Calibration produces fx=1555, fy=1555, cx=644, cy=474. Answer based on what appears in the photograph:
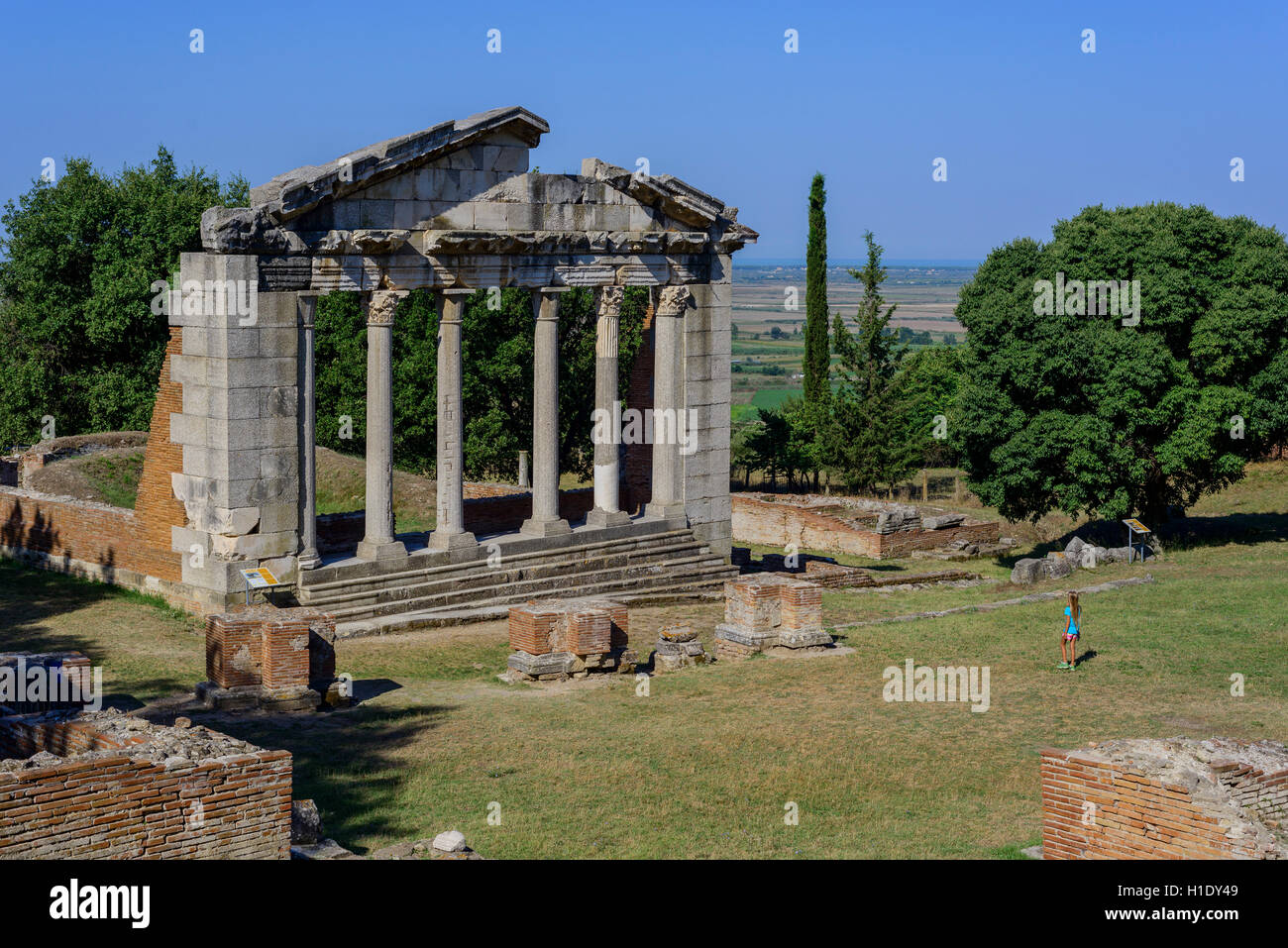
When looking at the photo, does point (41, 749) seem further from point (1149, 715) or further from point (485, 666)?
point (1149, 715)

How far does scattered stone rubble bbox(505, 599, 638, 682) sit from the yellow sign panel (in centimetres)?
488

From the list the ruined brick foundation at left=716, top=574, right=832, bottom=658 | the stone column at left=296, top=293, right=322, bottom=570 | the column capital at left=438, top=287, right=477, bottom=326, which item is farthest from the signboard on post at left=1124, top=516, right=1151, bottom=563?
the stone column at left=296, top=293, right=322, bottom=570

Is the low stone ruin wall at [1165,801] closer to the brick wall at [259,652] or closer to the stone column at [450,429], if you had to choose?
the brick wall at [259,652]

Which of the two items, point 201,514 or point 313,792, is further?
point 201,514

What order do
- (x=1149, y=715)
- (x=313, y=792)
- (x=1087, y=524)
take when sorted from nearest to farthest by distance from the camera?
(x=313, y=792)
(x=1149, y=715)
(x=1087, y=524)

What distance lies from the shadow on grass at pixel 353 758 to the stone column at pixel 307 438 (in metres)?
6.82

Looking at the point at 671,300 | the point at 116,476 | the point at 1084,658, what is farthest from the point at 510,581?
the point at 116,476

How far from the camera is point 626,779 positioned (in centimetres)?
1920

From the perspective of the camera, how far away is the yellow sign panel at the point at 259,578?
27.4 meters

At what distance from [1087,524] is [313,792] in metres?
32.4

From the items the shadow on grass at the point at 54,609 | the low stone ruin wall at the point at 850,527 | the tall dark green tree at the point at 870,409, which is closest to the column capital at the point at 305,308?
the shadow on grass at the point at 54,609

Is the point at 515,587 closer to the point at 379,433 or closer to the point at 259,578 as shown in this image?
the point at 379,433

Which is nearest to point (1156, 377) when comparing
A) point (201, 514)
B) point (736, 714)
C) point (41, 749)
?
point (736, 714)

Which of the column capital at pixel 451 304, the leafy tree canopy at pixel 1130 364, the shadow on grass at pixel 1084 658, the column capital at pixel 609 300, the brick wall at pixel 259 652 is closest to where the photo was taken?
the brick wall at pixel 259 652
